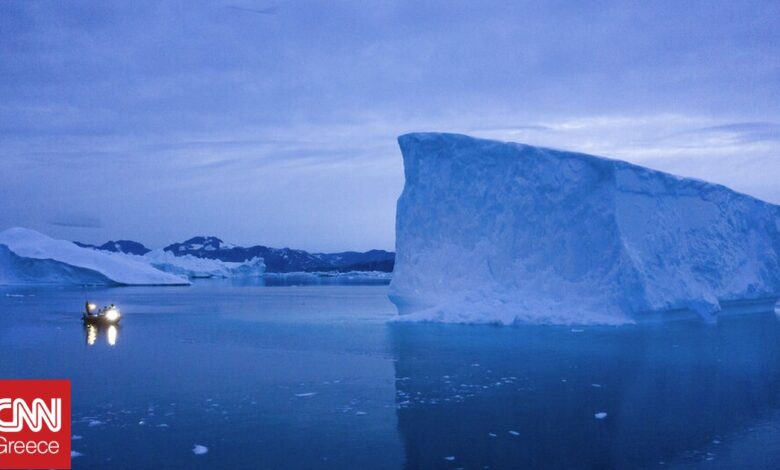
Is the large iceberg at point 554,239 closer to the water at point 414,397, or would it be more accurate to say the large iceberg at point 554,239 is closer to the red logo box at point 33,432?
the water at point 414,397

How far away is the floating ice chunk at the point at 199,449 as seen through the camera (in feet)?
19.1

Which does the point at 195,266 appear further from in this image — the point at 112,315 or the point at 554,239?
the point at 554,239

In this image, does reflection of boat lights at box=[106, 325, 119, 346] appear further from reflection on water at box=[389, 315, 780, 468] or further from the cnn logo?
the cnn logo

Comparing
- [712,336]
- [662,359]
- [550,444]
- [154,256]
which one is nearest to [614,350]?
[662,359]

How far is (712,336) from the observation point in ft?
51.2

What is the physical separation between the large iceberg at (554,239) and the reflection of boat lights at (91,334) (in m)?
8.40

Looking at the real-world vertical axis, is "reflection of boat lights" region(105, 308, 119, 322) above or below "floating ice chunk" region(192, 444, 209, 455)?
above

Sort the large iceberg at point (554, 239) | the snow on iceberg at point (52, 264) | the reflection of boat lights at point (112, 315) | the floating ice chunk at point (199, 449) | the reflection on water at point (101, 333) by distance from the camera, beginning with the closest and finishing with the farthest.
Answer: the floating ice chunk at point (199, 449)
the reflection on water at point (101, 333)
the reflection of boat lights at point (112, 315)
the large iceberg at point (554, 239)
the snow on iceberg at point (52, 264)

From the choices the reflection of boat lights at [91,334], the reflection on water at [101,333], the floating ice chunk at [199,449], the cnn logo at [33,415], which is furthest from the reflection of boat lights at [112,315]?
the floating ice chunk at [199,449]

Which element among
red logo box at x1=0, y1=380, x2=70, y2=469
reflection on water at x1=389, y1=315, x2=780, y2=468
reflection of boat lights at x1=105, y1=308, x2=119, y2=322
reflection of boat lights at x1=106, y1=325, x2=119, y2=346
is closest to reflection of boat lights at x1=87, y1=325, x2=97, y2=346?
reflection of boat lights at x1=106, y1=325, x2=119, y2=346

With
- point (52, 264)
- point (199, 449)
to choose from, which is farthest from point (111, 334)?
point (52, 264)

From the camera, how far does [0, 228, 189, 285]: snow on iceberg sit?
4588 cm

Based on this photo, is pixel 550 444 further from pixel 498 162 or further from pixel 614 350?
pixel 498 162

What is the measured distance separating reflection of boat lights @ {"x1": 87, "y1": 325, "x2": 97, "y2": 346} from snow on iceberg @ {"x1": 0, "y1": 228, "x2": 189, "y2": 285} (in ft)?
104
